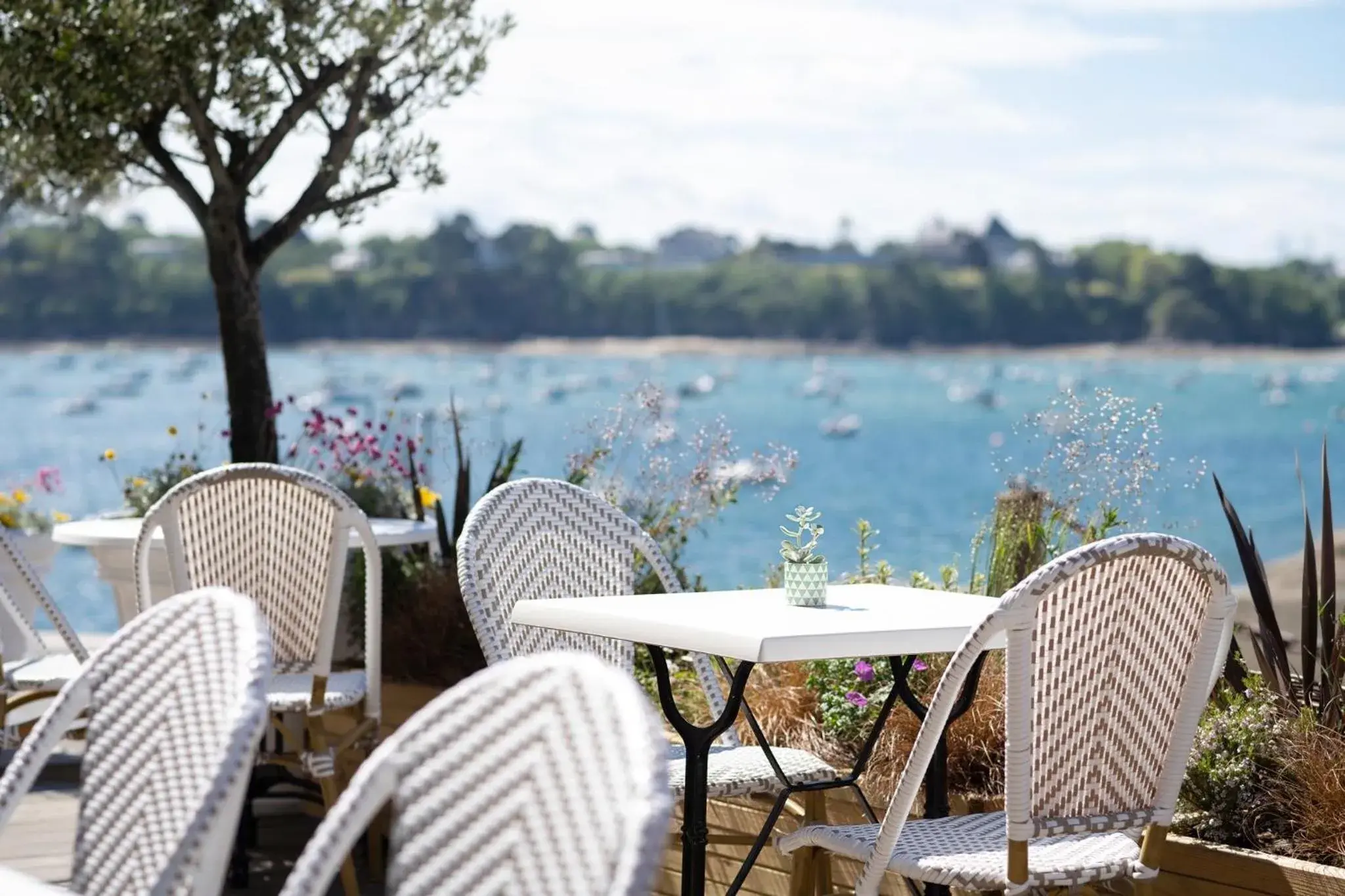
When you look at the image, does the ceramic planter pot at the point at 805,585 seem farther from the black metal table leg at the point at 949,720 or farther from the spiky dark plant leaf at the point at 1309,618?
the spiky dark plant leaf at the point at 1309,618

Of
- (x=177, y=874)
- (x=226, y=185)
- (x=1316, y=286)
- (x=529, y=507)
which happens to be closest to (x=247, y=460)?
(x=226, y=185)

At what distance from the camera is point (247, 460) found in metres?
5.96

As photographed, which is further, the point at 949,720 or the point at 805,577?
the point at 805,577

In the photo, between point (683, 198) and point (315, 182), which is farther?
point (683, 198)

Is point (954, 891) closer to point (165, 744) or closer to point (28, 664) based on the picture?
point (165, 744)

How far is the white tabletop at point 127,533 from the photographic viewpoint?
14.5ft

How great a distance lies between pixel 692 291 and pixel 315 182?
4131 centimetres

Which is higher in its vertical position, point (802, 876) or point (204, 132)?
point (204, 132)

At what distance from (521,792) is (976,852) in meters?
1.28

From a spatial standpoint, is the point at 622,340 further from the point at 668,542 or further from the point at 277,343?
the point at 668,542

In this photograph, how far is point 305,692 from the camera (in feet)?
11.8

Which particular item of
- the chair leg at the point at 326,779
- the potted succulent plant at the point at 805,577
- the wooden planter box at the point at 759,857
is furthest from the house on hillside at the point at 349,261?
the potted succulent plant at the point at 805,577

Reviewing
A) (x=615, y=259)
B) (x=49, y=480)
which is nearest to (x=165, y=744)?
(x=49, y=480)

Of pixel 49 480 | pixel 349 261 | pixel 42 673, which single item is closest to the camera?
pixel 42 673
